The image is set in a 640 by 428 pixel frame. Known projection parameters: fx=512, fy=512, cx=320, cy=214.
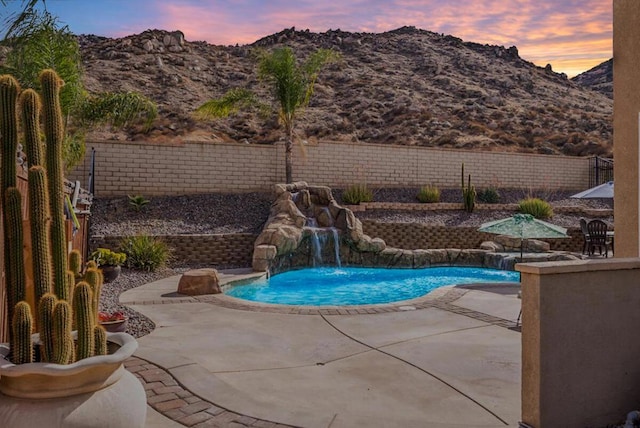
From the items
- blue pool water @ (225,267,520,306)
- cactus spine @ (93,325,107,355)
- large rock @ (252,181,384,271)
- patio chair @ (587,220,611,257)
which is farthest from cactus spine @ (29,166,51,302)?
patio chair @ (587,220,611,257)

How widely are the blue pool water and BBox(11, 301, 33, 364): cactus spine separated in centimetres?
743

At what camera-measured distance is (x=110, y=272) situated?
10.3 meters

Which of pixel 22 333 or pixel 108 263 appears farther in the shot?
pixel 108 263

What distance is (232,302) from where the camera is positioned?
28.1 ft

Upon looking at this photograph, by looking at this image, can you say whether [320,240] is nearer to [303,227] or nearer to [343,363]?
[303,227]

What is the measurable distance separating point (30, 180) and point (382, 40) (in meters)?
54.9

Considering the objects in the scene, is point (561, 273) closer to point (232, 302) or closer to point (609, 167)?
point (232, 302)

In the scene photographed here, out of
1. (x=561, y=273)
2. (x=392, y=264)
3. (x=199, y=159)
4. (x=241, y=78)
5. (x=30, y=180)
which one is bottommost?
(x=392, y=264)

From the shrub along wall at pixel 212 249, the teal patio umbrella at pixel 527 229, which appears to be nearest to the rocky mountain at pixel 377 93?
the shrub along wall at pixel 212 249

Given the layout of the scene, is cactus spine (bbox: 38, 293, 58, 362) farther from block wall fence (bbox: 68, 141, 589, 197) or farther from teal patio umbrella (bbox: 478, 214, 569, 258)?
block wall fence (bbox: 68, 141, 589, 197)

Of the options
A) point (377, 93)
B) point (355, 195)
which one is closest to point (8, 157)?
point (355, 195)

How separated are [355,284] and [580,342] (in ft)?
30.9

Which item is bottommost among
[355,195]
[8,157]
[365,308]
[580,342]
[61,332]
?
[365,308]

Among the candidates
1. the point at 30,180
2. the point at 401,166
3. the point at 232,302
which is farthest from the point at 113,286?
the point at 401,166
